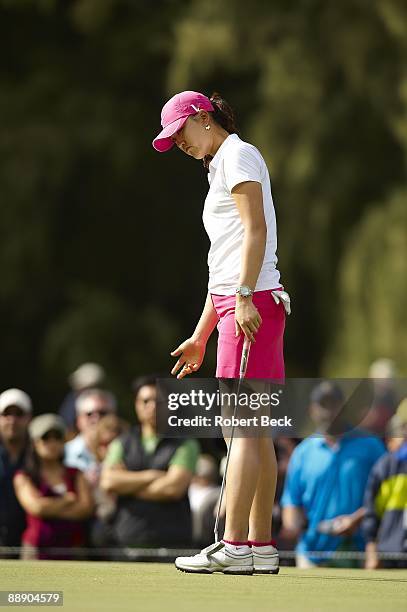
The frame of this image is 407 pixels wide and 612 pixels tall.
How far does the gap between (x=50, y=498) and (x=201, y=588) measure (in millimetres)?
3090

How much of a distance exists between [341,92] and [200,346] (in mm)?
11792

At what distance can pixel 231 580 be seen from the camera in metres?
6.13

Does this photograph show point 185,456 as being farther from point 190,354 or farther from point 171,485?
point 190,354

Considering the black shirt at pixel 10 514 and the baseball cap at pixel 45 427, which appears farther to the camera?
the baseball cap at pixel 45 427

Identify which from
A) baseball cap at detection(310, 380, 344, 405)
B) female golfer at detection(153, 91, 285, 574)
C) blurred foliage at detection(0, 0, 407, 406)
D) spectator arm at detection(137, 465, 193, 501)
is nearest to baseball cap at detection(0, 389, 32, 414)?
spectator arm at detection(137, 465, 193, 501)

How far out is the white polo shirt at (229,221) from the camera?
20.6 feet

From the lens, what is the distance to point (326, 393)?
8914 mm

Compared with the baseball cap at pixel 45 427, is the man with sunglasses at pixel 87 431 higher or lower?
higher

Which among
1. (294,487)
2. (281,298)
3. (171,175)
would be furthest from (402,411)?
(171,175)

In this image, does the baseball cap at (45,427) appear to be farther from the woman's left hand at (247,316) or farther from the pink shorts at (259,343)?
the woman's left hand at (247,316)

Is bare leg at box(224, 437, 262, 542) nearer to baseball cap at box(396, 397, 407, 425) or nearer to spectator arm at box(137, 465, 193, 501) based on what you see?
spectator arm at box(137, 465, 193, 501)

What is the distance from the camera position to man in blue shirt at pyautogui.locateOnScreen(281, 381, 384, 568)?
897 cm

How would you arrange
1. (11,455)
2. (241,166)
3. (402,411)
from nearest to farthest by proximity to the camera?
1. (241,166)
2. (11,455)
3. (402,411)

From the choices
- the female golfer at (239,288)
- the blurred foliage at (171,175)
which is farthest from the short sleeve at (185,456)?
the blurred foliage at (171,175)
